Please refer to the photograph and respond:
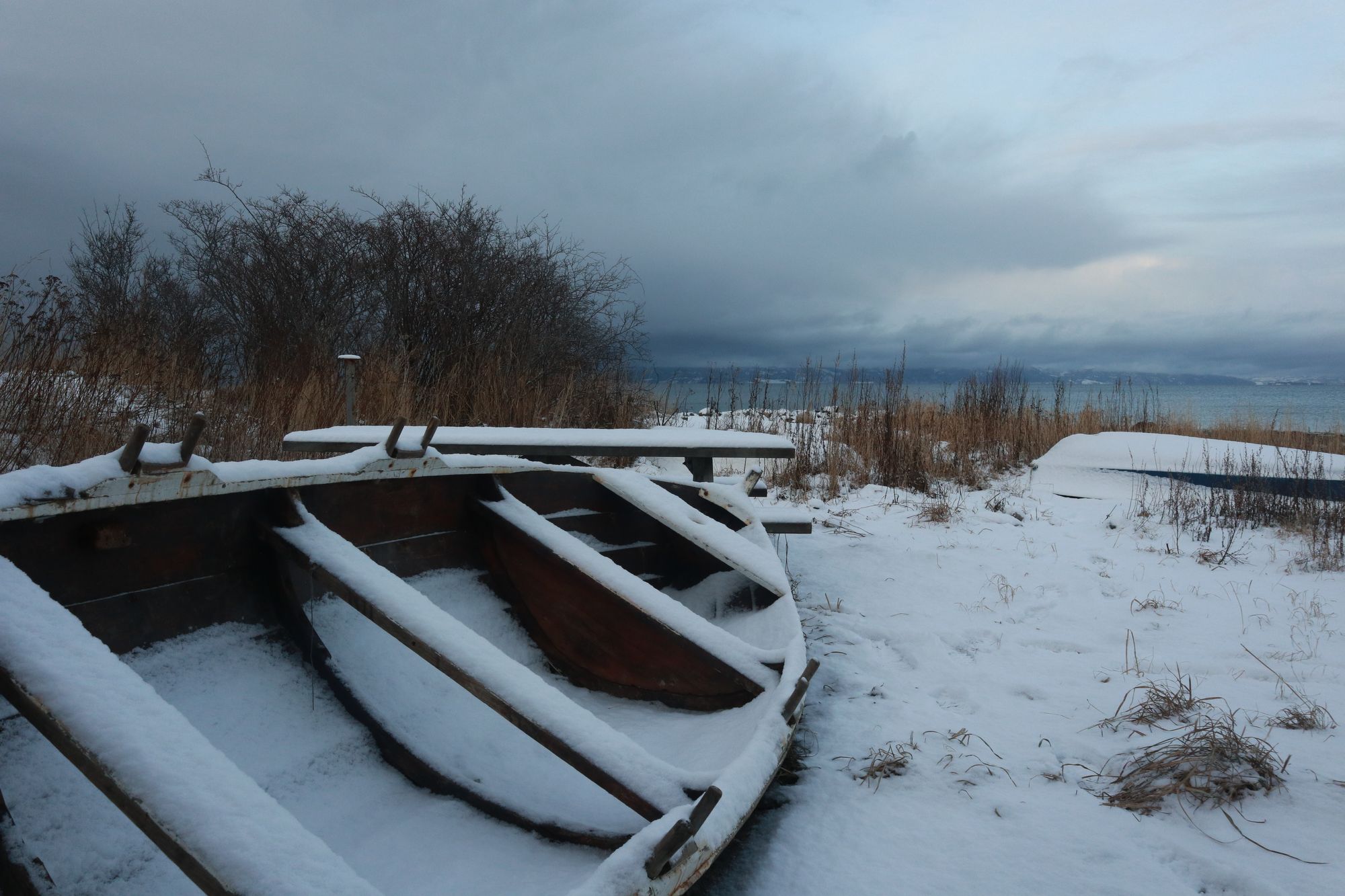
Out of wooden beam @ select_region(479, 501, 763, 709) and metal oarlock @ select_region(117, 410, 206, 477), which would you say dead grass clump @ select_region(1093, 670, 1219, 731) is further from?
metal oarlock @ select_region(117, 410, 206, 477)

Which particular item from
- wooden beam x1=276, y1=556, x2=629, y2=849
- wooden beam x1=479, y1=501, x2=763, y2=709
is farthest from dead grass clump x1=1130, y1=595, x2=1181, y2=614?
wooden beam x1=276, y1=556, x2=629, y2=849

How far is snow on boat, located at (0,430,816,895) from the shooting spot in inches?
39.9

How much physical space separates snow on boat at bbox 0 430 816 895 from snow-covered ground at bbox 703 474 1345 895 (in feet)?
1.27

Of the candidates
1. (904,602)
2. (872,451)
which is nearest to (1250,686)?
(904,602)

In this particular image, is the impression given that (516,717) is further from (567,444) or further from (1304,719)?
(567,444)

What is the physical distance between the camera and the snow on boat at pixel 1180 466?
6531 mm

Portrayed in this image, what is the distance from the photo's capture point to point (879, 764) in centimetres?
216

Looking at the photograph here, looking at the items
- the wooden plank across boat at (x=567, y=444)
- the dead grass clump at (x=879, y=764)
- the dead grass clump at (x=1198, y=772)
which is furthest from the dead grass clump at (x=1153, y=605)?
the dead grass clump at (x=879, y=764)

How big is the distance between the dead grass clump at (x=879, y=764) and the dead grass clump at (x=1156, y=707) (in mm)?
706

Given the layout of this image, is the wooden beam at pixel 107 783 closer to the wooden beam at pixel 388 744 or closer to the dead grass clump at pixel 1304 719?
the wooden beam at pixel 388 744

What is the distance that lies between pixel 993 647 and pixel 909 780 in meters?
1.34

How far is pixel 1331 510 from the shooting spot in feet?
18.5

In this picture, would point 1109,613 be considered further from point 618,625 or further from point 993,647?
point 618,625

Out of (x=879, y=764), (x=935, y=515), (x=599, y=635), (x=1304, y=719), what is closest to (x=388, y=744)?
(x=599, y=635)
